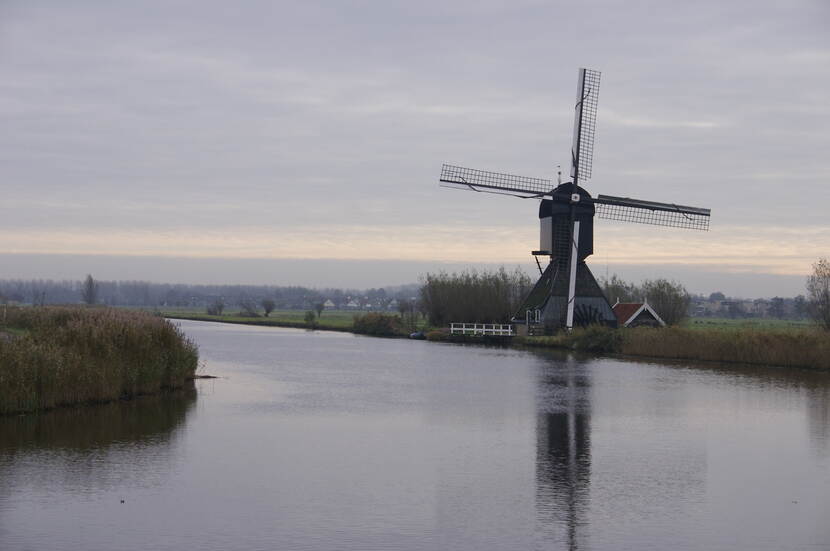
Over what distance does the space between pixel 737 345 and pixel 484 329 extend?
61.1 feet

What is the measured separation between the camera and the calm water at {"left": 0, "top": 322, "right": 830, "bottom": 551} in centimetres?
989

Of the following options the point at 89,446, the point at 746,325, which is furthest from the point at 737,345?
the point at 746,325

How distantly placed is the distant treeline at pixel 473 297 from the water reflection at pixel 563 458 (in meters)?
34.3

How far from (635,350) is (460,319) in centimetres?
2260

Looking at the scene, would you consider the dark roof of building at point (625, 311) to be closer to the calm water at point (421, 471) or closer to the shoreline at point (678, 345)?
the shoreline at point (678, 345)

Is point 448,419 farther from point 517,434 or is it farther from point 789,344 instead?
point 789,344

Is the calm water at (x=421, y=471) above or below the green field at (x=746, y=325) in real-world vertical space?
below

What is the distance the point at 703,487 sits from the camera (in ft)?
40.9

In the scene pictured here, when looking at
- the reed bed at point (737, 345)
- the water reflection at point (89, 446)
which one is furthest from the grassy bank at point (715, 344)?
the water reflection at point (89, 446)

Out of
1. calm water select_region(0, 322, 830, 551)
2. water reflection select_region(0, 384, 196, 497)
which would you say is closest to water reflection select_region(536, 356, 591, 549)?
calm water select_region(0, 322, 830, 551)

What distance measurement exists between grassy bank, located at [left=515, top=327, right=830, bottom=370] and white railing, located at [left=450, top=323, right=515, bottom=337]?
523 cm

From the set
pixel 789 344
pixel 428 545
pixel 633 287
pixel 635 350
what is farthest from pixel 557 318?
pixel 428 545

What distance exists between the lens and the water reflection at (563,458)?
10.6 m

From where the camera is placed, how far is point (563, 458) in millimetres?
14445
